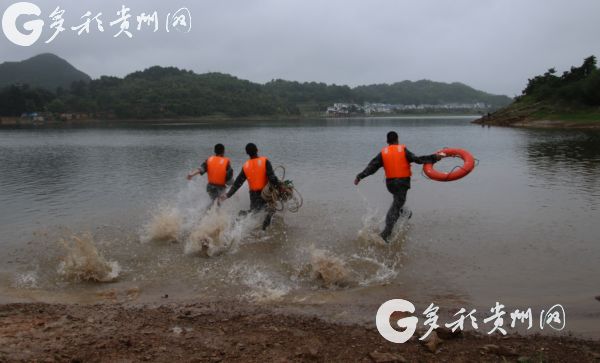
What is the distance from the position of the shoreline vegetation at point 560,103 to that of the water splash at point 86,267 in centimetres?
4979

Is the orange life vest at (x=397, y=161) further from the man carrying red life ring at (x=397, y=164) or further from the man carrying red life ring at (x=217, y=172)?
the man carrying red life ring at (x=217, y=172)

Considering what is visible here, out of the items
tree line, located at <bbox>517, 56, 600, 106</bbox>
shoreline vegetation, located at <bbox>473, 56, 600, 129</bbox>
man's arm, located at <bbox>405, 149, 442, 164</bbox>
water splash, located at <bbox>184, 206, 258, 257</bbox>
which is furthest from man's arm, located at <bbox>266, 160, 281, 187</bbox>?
tree line, located at <bbox>517, 56, 600, 106</bbox>

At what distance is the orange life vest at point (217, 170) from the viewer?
981 cm

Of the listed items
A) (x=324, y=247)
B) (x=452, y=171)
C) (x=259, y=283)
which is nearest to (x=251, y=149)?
(x=324, y=247)

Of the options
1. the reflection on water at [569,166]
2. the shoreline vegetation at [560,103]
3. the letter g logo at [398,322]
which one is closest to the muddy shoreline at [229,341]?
the letter g logo at [398,322]

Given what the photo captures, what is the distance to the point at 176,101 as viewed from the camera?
113 meters

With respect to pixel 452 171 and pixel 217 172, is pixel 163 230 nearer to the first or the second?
pixel 217 172

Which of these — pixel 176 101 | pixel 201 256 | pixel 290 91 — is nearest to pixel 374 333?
pixel 201 256

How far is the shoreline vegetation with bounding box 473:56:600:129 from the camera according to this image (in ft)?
165

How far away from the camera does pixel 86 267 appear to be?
291 inches

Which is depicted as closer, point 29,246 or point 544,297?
point 544,297

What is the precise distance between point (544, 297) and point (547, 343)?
5.52 ft

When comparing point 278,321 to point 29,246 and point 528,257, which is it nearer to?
point 528,257

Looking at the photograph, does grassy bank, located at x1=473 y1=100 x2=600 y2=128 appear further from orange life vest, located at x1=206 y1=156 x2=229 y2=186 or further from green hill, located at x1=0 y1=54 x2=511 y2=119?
green hill, located at x1=0 y1=54 x2=511 y2=119
